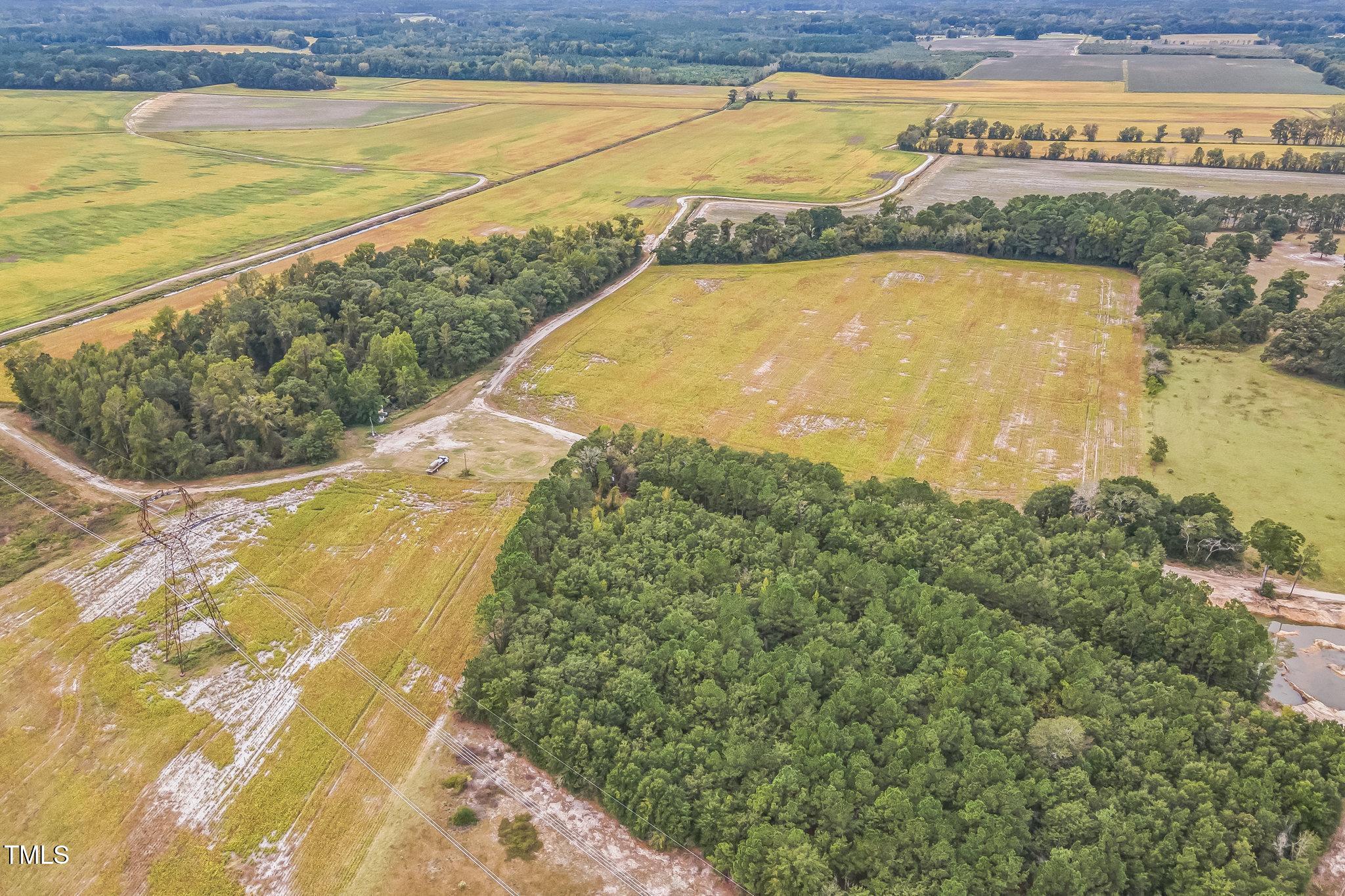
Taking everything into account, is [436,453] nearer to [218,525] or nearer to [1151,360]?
[218,525]

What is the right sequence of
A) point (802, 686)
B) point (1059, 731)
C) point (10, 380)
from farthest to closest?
1. point (10, 380)
2. point (802, 686)
3. point (1059, 731)

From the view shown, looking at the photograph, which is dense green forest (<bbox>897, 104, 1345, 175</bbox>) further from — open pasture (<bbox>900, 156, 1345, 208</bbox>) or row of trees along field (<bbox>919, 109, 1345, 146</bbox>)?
open pasture (<bbox>900, 156, 1345, 208</bbox>)

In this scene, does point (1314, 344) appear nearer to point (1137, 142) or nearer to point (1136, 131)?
point (1137, 142)

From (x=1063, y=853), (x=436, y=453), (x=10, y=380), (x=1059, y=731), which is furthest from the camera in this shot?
(x=10, y=380)

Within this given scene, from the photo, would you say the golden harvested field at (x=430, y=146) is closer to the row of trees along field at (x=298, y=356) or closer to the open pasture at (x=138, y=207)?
the open pasture at (x=138, y=207)

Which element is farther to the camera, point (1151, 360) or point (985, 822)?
point (1151, 360)

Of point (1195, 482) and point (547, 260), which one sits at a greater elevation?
point (547, 260)

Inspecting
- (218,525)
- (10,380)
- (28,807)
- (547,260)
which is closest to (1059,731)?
(28,807)
